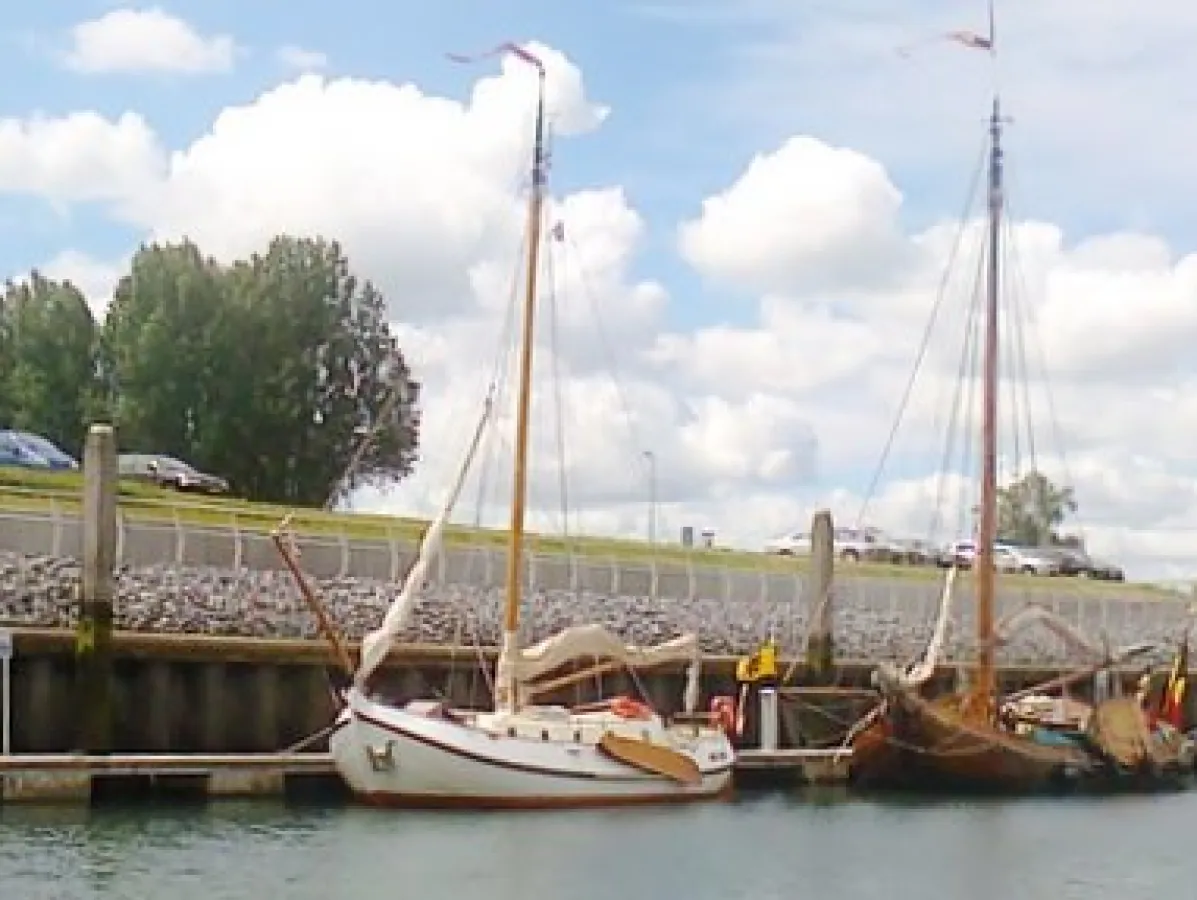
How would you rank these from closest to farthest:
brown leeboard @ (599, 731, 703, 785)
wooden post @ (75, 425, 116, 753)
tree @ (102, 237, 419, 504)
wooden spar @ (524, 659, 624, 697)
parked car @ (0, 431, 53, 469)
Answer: wooden post @ (75, 425, 116, 753) < brown leeboard @ (599, 731, 703, 785) < wooden spar @ (524, 659, 624, 697) < parked car @ (0, 431, 53, 469) < tree @ (102, 237, 419, 504)

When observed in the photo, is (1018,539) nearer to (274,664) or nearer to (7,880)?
(274,664)

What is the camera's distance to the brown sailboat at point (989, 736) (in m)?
61.8

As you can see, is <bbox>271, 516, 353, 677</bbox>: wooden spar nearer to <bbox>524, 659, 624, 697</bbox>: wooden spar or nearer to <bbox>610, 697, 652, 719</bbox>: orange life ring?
<bbox>524, 659, 624, 697</bbox>: wooden spar

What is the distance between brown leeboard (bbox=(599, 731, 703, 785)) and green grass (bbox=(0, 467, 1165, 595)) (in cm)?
1374

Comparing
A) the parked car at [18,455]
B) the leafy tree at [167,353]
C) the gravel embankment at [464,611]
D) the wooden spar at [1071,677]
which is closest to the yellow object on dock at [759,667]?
the gravel embankment at [464,611]

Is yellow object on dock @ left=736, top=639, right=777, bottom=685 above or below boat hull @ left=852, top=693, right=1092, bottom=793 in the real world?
above

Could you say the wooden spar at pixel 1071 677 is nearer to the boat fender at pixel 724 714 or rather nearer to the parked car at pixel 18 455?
the boat fender at pixel 724 714

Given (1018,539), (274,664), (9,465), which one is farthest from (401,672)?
(1018,539)

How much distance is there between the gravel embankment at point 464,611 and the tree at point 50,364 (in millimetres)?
47472

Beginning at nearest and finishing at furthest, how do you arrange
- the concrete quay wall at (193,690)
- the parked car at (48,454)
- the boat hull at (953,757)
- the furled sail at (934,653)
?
the concrete quay wall at (193,690) → the boat hull at (953,757) → the furled sail at (934,653) → the parked car at (48,454)

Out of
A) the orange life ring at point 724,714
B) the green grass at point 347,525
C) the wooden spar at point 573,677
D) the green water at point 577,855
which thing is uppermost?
the green grass at point 347,525

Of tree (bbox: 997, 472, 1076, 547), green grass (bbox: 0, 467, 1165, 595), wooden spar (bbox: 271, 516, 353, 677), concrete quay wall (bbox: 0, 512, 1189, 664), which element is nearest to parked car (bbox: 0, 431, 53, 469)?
green grass (bbox: 0, 467, 1165, 595)

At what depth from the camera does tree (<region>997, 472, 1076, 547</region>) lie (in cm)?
17912

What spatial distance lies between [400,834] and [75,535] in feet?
47.2
